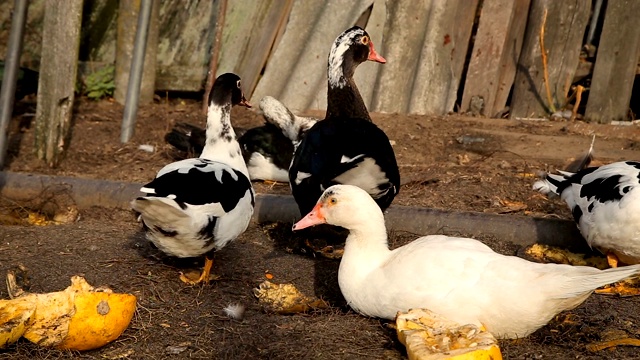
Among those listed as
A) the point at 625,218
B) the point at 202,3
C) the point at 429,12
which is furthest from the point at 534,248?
the point at 202,3

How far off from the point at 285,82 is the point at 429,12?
153 cm

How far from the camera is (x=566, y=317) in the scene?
4332 millimetres

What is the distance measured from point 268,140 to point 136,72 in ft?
4.26

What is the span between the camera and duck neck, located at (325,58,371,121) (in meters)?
6.43

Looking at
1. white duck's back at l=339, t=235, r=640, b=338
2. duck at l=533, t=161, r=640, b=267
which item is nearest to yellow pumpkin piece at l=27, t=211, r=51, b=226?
white duck's back at l=339, t=235, r=640, b=338

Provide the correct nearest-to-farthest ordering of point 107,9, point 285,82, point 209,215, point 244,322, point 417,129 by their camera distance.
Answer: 1. point 244,322
2. point 209,215
3. point 417,129
4. point 285,82
5. point 107,9

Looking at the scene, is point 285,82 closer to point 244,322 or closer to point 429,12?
point 429,12

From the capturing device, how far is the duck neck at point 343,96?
643cm

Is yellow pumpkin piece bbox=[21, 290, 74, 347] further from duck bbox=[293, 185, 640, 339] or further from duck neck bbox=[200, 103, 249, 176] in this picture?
duck neck bbox=[200, 103, 249, 176]

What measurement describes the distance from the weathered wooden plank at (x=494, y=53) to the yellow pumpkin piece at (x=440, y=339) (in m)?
4.78

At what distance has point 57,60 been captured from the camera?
23.4 ft

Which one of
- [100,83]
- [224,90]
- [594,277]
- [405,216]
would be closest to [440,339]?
[594,277]

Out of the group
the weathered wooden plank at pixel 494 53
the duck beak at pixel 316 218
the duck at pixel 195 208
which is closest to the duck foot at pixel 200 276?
the duck at pixel 195 208

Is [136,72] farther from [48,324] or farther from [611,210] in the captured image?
[611,210]
